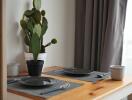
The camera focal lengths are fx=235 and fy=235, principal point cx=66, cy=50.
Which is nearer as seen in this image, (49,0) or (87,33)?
(49,0)

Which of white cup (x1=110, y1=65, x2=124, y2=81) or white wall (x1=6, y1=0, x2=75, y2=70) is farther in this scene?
white wall (x1=6, y1=0, x2=75, y2=70)

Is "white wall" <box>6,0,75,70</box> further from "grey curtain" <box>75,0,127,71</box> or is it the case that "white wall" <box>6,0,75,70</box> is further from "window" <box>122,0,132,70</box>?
"window" <box>122,0,132,70</box>

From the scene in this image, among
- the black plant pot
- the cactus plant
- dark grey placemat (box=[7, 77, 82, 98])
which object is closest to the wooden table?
dark grey placemat (box=[7, 77, 82, 98])

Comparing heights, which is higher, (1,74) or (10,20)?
(10,20)

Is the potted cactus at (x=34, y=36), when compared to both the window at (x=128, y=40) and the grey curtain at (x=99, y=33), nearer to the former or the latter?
the grey curtain at (x=99, y=33)

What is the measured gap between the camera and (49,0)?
79.7 inches

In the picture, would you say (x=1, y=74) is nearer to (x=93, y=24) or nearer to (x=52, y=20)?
(x=52, y=20)

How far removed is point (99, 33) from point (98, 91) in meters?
0.99

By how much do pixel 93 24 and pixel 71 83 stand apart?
942 mm

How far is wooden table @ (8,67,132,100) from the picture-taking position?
1.16 m

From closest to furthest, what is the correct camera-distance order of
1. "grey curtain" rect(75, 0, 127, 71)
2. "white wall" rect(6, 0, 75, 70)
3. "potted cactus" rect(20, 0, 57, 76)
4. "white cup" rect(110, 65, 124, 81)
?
"white cup" rect(110, 65, 124, 81) < "potted cactus" rect(20, 0, 57, 76) < "white wall" rect(6, 0, 75, 70) < "grey curtain" rect(75, 0, 127, 71)

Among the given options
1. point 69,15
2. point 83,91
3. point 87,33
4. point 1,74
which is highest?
point 69,15

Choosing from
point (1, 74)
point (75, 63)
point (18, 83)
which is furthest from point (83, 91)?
point (75, 63)

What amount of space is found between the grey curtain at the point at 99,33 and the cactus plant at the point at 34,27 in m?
0.60
